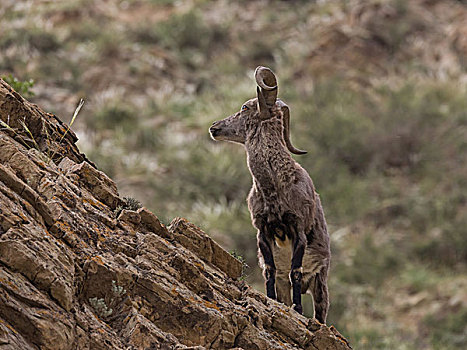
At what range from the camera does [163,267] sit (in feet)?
19.7

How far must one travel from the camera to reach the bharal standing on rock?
735 centimetres

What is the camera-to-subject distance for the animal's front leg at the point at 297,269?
730 centimetres

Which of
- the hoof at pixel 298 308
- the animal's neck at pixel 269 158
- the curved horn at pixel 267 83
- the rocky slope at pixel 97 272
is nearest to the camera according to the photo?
the rocky slope at pixel 97 272

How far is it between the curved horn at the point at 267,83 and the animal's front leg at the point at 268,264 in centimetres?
138

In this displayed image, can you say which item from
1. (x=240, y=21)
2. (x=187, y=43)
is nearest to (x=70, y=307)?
(x=187, y=43)

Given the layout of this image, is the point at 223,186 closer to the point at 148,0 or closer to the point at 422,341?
the point at 422,341

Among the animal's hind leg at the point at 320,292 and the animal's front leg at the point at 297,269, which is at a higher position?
the animal's hind leg at the point at 320,292

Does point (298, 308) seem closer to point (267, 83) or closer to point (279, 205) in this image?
point (279, 205)

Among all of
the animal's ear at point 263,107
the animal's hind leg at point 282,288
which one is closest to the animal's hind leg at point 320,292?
the animal's hind leg at point 282,288

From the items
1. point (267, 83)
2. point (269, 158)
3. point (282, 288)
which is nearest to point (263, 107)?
point (267, 83)

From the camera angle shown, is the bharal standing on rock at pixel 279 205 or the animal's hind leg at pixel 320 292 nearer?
the bharal standing on rock at pixel 279 205

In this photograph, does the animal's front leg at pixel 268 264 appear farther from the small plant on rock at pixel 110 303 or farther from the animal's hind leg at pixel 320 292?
the small plant on rock at pixel 110 303

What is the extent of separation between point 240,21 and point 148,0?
414 centimetres

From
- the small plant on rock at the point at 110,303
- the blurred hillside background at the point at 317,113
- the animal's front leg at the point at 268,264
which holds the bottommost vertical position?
the small plant on rock at the point at 110,303
